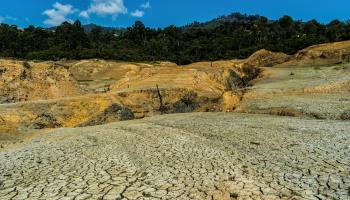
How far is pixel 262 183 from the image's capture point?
492 inches

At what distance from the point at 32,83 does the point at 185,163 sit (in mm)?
24645

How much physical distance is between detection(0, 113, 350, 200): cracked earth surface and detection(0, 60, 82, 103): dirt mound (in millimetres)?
12280

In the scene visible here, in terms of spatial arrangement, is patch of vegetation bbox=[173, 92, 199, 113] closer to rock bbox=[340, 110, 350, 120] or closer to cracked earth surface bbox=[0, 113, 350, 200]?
cracked earth surface bbox=[0, 113, 350, 200]

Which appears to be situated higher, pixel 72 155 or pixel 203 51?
pixel 203 51

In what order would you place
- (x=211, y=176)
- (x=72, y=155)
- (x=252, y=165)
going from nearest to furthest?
A: (x=211, y=176) < (x=252, y=165) < (x=72, y=155)

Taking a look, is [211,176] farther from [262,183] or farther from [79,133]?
[79,133]

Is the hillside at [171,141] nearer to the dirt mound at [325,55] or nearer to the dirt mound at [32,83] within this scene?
the dirt mound at [32,83]

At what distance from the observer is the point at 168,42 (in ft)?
487

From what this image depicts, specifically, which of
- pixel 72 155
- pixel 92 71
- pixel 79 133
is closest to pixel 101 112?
pixel 79 133

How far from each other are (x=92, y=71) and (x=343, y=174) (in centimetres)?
7786

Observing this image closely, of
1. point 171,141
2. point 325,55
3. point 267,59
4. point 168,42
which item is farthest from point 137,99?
point 168,42

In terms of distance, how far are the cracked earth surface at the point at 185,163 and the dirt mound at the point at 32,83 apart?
12280 mm

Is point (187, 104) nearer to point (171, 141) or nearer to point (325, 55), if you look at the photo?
point (171, 141)

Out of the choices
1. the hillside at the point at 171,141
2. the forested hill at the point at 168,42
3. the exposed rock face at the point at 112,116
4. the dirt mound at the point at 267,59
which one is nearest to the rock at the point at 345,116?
the hillside at the point at 171,141
